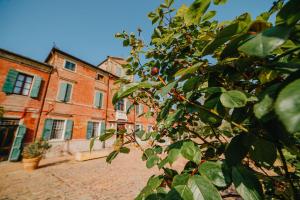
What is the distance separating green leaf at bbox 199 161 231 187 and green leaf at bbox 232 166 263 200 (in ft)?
0.12

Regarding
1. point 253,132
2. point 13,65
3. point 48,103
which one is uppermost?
point 13,65

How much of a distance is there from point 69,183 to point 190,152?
25.1 ft

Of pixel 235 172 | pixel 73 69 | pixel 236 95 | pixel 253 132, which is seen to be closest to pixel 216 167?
pixel 235 172

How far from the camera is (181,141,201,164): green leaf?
708mm

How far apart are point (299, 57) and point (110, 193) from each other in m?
6.56

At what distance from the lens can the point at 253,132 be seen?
0.61 m

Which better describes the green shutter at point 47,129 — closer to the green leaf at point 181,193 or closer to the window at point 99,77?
the window at point 99,77

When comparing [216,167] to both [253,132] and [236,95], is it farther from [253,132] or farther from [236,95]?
[236,95]

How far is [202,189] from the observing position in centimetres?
57

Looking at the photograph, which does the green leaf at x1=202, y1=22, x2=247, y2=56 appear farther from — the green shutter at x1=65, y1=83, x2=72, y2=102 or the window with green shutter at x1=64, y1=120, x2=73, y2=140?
the green shutter at x1=65, y1=83, x2=72, y2=102

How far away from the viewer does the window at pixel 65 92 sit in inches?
512

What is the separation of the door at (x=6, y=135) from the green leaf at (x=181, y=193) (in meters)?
13.6

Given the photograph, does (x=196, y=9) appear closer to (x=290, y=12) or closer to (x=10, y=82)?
(x=290, y=12)

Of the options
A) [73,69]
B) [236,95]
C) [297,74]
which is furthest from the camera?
[73,69]
